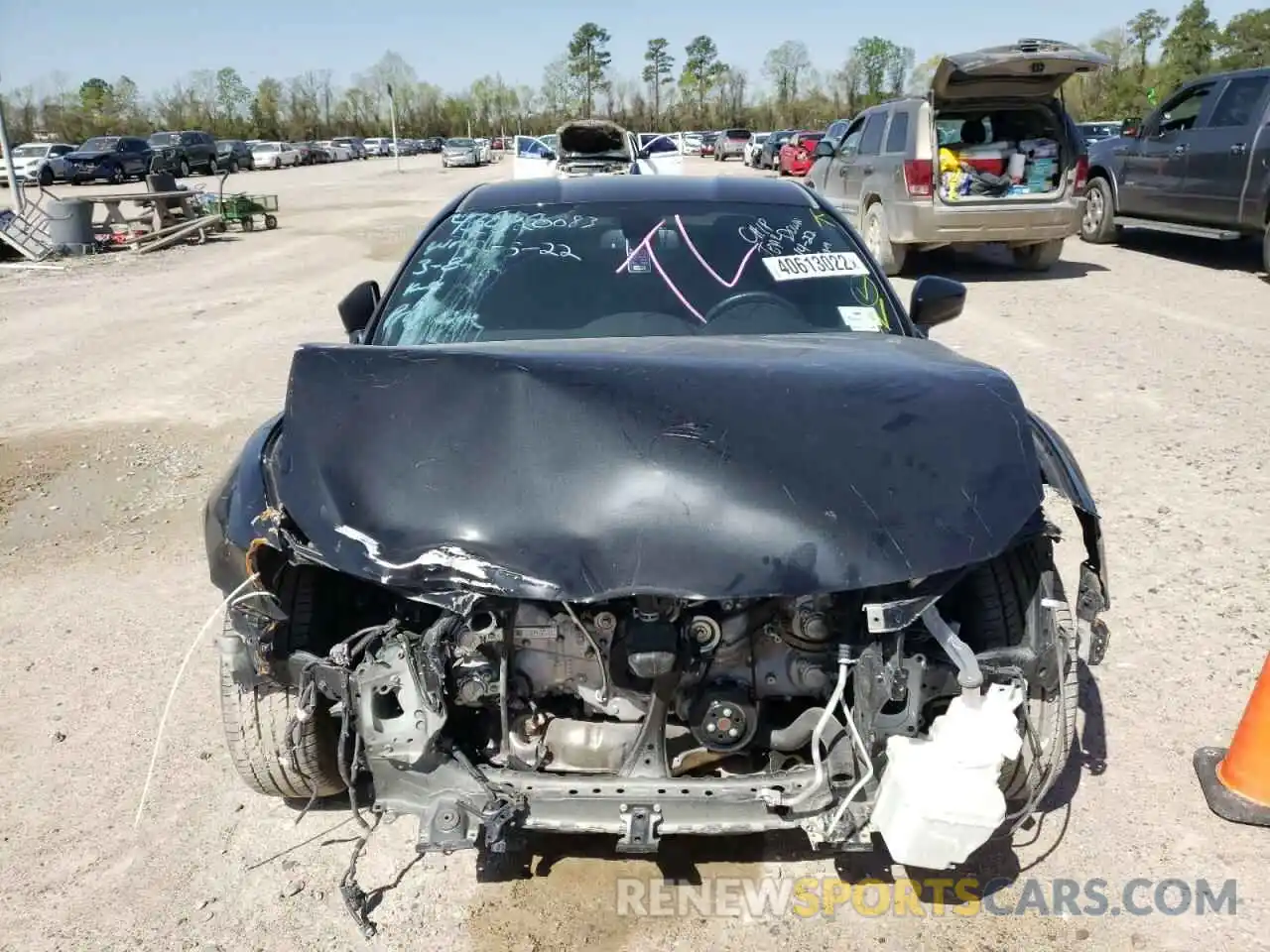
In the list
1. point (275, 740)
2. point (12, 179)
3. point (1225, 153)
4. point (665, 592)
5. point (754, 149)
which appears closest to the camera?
point (665, 592)

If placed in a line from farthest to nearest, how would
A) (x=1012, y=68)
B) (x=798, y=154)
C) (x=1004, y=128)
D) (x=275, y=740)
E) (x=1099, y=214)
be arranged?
(x=798, y=154) < (x=1099, y=214) < (x=1004, y=128) < (x=1012, y=68) < (x=275, y=740)

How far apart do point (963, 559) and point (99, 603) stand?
3.78m

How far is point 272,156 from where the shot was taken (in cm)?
4988

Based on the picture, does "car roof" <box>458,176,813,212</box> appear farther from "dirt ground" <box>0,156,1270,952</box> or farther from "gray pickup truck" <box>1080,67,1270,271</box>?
"gray pickup truck" <box>1080,67,1270,271</box>

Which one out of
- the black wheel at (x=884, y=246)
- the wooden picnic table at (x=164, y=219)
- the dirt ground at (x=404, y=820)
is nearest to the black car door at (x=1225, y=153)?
the dirt ground at (x=404, y=820)

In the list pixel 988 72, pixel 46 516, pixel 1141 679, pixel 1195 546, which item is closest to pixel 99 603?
pixel 46 516

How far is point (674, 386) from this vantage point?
2.30 m

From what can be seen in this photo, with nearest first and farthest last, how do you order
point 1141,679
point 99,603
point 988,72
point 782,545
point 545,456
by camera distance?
point 782,545 < point 545,456 < point 1141,679 < point 99,603 < point 988,72

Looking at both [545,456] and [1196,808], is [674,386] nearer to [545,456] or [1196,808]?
[545,456]

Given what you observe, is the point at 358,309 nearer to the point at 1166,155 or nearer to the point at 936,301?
the point at 936,301

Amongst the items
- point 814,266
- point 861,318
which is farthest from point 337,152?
point 861,318

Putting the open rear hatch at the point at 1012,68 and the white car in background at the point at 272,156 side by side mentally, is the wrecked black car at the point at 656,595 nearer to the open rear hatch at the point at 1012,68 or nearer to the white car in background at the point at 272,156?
the open rear hatch at the point at 1012,68

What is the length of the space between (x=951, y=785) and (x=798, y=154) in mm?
30455

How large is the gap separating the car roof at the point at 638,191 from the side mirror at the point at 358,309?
0.55m
